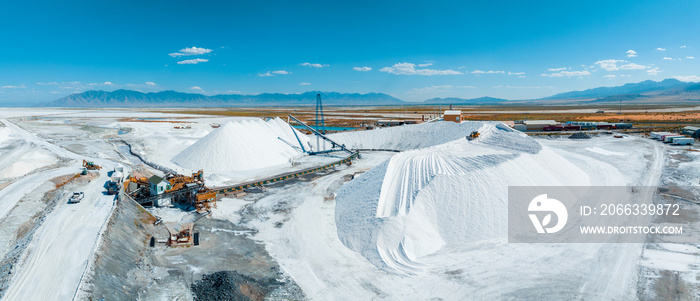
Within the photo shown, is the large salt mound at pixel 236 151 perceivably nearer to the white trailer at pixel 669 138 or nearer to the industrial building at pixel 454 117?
the industrial building at pixel 454 117

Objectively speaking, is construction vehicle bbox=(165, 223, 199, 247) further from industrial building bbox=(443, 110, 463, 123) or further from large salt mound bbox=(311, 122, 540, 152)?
industrial building bbox=(443, 110, 463, 123)

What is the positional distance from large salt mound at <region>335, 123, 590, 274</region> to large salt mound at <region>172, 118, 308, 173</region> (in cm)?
1302

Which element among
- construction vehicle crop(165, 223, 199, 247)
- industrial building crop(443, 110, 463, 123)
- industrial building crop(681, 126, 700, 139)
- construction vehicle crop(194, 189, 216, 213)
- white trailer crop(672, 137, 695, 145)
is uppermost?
industrial building crop(443, 110, 463, 123)

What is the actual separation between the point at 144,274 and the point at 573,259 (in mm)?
18356

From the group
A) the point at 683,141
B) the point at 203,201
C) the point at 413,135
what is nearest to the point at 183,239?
the point at 203,201

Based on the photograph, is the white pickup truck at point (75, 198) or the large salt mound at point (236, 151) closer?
the white pickup truck at point (75, 198)

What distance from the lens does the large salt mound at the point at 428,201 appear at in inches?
645

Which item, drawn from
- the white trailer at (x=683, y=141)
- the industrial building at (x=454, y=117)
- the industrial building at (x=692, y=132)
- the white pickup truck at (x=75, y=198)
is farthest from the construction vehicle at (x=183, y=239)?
the industrial building at (x=692, y=132)

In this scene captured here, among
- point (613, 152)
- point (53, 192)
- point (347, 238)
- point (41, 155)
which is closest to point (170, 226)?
point (53, 192)

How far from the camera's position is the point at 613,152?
39.8m

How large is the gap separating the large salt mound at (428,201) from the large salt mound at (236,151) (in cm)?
1302

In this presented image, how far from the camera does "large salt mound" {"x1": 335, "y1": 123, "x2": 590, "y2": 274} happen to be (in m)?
16.4

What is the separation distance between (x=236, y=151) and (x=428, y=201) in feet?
73.3

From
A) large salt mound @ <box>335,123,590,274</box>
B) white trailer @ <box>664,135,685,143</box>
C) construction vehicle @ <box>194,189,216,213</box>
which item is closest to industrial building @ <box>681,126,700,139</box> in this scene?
white trailer @ <box>664,135,685,143</box>
